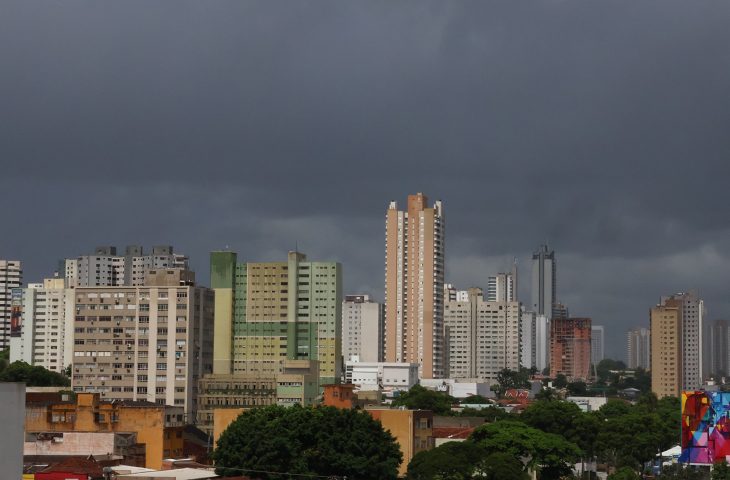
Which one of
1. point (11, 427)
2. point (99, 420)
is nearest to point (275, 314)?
point (99, 420)

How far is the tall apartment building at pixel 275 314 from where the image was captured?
12862 centimetres

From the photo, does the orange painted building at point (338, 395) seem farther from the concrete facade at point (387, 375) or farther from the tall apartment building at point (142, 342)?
the concrete facade at point (387, 375)

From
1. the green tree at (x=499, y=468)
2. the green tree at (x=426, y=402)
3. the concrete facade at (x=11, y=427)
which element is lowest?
the green tree at (x=499, y=468)

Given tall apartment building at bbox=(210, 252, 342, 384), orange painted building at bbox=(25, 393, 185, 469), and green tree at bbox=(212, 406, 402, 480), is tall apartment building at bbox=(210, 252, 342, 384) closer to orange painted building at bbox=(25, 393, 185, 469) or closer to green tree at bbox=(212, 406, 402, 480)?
orange painted building at bbox=(25, 393, 185, 469)

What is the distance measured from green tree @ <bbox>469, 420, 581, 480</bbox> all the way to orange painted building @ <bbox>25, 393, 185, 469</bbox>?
18.0m

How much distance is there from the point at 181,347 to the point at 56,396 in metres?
41.8

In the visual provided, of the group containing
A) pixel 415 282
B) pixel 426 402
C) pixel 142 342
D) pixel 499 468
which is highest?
pixel 415 282

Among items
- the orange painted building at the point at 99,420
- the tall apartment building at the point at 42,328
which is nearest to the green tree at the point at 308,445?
the orange painted building at the point at 99,420

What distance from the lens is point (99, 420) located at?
62.1 metres

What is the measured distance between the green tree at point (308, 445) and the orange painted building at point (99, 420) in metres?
5.43

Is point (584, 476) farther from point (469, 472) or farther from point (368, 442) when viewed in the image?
point (368, 442)

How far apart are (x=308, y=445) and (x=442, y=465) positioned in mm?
6777

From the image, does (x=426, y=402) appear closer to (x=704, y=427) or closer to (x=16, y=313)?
(x=704, y=427)

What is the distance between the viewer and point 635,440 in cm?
9556
